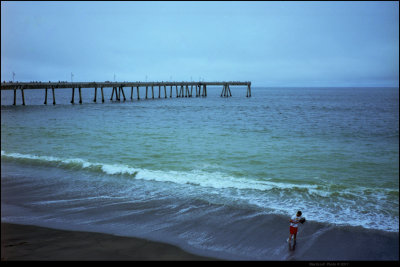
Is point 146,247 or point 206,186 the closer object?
point 146,247

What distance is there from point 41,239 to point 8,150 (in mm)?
14231

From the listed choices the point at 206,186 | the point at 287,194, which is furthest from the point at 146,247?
the point at 287,194

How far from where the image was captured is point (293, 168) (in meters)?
15.8

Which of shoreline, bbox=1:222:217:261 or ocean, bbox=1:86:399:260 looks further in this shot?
ocean, bbox=1:86:399:260

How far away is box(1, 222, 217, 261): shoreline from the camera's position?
677 centimetres

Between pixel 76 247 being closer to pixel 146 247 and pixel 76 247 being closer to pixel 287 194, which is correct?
pixel 146 247

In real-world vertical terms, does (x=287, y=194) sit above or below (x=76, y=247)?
below

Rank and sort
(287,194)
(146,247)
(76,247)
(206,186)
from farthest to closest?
(206,186), (287,194), (146,247), (76,247)

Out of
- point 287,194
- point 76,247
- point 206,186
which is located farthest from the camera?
point 206,186

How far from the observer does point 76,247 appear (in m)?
7.29

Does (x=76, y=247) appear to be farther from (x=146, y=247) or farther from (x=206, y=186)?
(x=206, y=186)

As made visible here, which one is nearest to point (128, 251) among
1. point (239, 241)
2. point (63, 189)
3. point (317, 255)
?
point (239, 241)

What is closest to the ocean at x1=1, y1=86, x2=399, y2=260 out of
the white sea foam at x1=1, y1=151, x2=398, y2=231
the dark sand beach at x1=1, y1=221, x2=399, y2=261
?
the white sea foam at x1=1, y1=151, x2=398, y2=231

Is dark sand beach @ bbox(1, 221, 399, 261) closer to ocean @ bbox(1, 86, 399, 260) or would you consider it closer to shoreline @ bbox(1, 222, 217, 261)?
shoreline @ bbox(1, 222, 217, 261)
